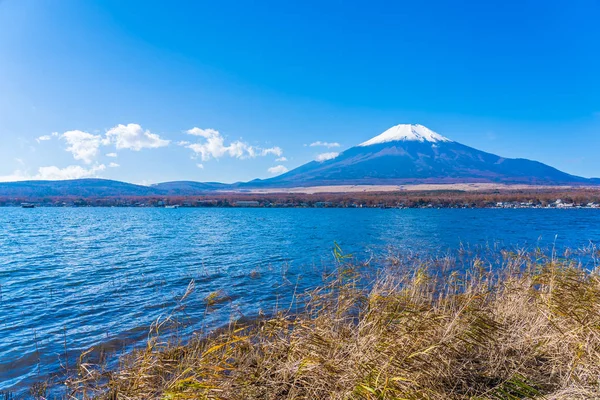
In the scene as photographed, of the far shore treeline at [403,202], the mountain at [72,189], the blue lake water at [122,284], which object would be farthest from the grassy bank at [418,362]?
the mountain at [72,189]

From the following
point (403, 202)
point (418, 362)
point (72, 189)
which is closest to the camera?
point (418, 362)

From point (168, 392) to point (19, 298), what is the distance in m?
12.5

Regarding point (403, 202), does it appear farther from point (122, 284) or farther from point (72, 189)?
point (72, 189)

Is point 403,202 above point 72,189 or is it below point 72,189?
below

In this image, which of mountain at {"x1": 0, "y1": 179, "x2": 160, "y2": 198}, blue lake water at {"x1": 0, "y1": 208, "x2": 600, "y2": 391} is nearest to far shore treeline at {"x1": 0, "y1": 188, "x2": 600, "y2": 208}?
mountain at {"x1": 0, "y1": 179, "x2": 160, "y2": 198}

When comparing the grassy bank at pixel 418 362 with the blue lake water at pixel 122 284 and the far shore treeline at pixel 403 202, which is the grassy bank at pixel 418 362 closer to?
the blue lake water at pixel 122 284

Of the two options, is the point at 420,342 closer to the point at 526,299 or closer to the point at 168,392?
the point at 168,392

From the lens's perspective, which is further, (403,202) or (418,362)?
(403,202)

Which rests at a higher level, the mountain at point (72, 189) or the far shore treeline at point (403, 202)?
the mountain at point (72, 189)

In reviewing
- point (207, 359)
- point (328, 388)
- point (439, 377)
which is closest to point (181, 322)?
point (207, 359)

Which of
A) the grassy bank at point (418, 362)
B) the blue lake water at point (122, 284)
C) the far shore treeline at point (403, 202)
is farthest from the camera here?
the far shore treeline at point (403, 202)

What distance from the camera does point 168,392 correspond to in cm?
348

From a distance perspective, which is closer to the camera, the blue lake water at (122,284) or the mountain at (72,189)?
the blue lake water at (122,284)


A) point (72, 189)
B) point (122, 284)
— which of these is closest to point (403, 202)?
point (122, 284)
